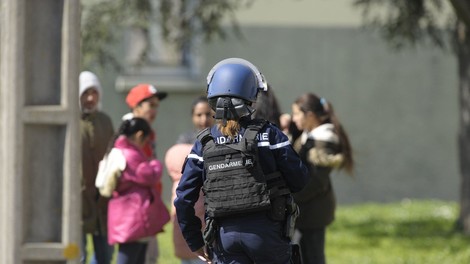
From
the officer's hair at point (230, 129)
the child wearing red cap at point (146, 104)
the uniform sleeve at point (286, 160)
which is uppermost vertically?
the child wearing red cap at point (146, 104)

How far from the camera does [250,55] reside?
19.0 metres

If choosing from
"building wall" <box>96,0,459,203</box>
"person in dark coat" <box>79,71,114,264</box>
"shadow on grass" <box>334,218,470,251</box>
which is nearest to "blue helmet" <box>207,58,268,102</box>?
"person in dark coat" <box>79,71,114,264</box>

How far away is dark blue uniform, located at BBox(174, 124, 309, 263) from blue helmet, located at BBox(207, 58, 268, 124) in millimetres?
132

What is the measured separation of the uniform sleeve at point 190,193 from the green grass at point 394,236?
5.68 metres

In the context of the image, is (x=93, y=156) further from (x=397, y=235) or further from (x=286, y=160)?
(x=397, y=235)

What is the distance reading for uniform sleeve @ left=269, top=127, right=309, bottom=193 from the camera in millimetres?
6039

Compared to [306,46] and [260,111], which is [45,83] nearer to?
[260,111]

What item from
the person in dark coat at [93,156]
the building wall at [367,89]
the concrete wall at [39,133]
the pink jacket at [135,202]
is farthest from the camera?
the building wall at [367,89]

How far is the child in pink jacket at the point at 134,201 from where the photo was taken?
8375 mm

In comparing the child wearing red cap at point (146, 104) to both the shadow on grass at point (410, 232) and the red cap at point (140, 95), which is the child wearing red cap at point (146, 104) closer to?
the red cap at point (140, 95)

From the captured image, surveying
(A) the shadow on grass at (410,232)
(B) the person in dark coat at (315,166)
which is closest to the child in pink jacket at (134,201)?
(B) the person in dark coat at (315,166)

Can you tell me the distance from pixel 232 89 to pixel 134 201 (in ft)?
8.56

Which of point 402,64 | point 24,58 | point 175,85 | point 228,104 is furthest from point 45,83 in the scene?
point 402,64

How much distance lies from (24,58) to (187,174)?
1.49m
